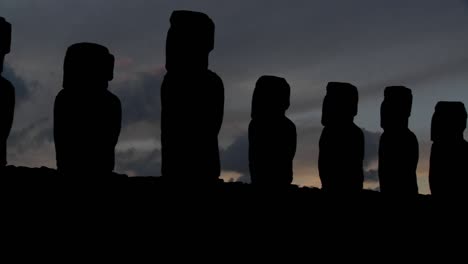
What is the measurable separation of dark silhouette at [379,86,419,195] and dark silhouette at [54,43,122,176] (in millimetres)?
6244

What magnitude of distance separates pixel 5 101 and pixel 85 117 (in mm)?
1292

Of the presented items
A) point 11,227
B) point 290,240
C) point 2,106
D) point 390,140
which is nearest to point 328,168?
point 390,140

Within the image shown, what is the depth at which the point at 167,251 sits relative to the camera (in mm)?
9852

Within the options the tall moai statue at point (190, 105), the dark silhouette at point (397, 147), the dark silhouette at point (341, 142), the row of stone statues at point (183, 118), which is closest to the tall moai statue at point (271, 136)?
the row of stone statues at point (183, 118)

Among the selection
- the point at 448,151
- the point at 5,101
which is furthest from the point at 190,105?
the point at 448,151

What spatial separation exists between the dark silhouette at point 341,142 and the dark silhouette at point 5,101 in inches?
221

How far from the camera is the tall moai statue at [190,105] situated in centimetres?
1107

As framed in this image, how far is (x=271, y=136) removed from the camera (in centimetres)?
1308

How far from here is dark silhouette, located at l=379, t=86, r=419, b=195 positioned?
1538cm

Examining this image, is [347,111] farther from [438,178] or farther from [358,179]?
[438,178]

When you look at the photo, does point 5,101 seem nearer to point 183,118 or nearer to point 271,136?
point 183,118

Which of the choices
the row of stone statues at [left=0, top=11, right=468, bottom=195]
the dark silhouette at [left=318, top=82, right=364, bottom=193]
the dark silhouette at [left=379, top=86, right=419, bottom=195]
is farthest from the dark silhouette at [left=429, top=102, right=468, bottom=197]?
the row of stone statues at [left=0, top=11, right=468, bottom=195]

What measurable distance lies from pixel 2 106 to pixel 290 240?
165 inches

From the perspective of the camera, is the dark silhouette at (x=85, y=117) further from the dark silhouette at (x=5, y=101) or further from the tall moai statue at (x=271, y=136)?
the tall moai statue at (x=271, y=136)
